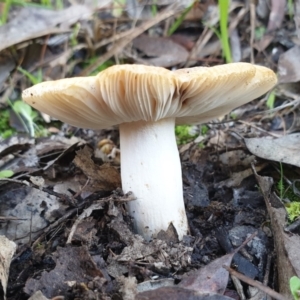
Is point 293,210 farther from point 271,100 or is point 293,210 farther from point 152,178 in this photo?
point 271,100

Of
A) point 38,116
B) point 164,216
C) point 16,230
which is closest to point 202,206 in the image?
point 164,216

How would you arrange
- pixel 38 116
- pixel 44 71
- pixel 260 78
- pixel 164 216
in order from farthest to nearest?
pixel 44 71, pixel 38 116, pixel 164 216, pixel 260 78

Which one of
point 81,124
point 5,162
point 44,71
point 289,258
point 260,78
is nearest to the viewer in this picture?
point 289,258

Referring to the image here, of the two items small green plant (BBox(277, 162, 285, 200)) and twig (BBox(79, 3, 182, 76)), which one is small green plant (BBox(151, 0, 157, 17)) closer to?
twig (BBox(79, 3, 182, 76))

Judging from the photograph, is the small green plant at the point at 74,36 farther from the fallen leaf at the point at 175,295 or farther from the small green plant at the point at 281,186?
the fallen leaf at the point at 175,295

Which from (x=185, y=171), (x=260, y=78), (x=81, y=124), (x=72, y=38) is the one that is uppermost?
(x=72, y=38)

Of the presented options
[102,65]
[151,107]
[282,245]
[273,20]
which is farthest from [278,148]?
[273,20]

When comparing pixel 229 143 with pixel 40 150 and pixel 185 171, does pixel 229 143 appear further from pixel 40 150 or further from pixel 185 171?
pixel 40 150
